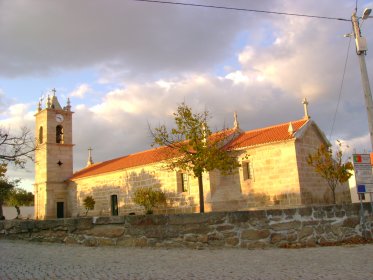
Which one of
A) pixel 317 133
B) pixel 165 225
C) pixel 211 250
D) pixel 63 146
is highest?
pixel 63 146

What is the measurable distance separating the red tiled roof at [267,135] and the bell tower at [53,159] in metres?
20.6

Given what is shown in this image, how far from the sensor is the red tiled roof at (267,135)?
881 inches

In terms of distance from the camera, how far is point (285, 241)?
32.2 feet

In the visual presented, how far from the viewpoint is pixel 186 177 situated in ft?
86.6

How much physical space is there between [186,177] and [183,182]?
1.77 ft

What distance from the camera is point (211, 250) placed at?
9.43 meters

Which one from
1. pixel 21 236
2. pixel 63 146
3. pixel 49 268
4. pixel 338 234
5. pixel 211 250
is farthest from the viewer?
pixel 63 146

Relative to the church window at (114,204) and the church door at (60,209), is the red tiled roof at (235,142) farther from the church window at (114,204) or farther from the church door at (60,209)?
the church door at (60,209)

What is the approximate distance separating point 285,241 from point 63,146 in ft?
108

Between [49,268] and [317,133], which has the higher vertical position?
[317,133]

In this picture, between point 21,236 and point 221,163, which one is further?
point 221,163

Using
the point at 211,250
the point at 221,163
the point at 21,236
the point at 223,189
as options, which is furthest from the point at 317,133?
the point at 21,236

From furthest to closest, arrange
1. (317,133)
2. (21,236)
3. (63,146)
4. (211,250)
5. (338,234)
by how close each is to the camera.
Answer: (63,146), (317,133), (21,236), (338,234), (211,250)

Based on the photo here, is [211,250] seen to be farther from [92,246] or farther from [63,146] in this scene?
[63,146]
